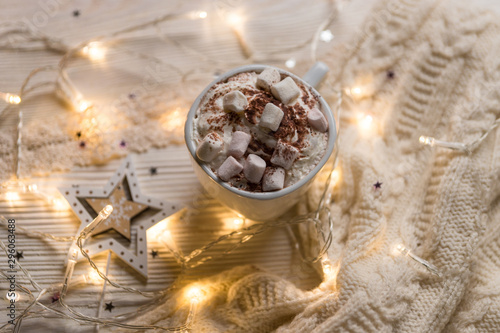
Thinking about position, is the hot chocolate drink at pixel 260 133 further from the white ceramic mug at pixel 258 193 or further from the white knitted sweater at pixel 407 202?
the white knitted sweater at pixel 407 202

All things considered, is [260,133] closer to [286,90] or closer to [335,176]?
[286,90]

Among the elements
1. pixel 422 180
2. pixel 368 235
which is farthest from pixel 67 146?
pixel 422 180

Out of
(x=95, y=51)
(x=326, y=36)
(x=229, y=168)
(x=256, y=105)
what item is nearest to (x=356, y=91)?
(x=326, y=36)

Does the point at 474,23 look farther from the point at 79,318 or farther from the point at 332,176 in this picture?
the point at 79,318

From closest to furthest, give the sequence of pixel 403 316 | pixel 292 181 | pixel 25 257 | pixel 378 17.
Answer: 1. pixel 292 181
2. pixel 403 316
3. pixel 25 257
4. pixel 378 17

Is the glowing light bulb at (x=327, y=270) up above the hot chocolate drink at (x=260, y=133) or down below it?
below

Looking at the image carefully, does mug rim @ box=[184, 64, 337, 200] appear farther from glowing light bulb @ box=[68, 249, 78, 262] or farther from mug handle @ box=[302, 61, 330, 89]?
glowing light bulb @ box=[68, 249, 78, 262]

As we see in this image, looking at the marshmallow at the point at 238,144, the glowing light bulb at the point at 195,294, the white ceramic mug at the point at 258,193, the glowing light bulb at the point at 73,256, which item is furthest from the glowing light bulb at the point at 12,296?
the marshmallow at the point at 238,144
